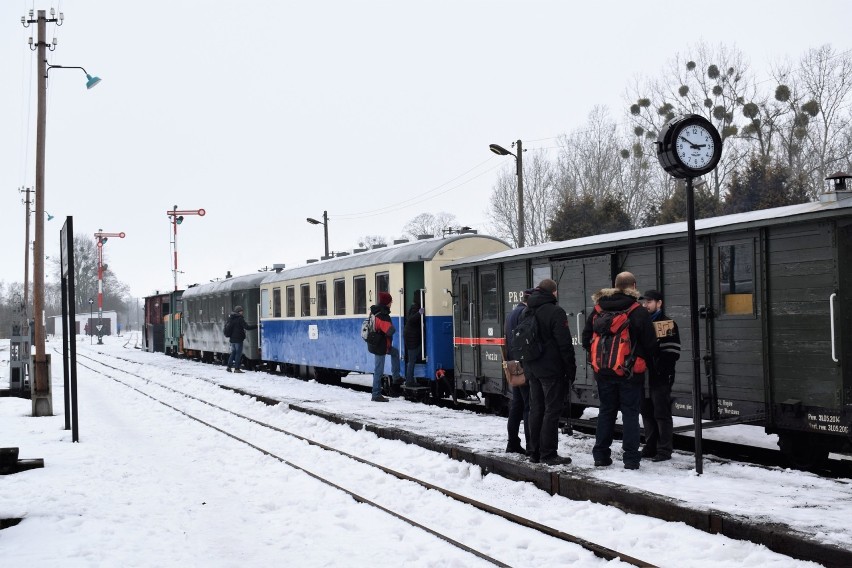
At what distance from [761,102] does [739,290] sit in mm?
36001

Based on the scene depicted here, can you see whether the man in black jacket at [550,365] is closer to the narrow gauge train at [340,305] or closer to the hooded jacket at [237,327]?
the narrow gauge train at [340,305]

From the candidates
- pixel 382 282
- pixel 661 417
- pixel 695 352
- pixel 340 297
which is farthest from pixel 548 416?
pixel 340 297

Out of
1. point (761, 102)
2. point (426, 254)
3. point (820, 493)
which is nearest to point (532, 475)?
point (820, 493)

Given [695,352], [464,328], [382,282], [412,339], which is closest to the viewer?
[695,352]

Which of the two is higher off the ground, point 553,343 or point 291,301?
point 291,301

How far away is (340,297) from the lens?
20.7 m

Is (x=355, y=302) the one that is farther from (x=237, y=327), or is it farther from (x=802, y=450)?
(x=802, y=450)

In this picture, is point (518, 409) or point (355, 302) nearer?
point (518, 409)

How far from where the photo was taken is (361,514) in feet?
26.5

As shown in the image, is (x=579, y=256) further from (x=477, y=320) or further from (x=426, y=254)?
(x=426, y=254)

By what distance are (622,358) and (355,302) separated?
1156 centimetres

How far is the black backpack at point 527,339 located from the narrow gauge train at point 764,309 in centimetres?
213

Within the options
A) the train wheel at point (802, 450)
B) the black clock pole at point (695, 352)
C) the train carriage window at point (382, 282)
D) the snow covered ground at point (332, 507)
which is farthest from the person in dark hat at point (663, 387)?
the train carriage window at point (382, 282)

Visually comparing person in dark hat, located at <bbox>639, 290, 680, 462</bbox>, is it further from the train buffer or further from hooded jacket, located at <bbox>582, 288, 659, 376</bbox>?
the train buffer
